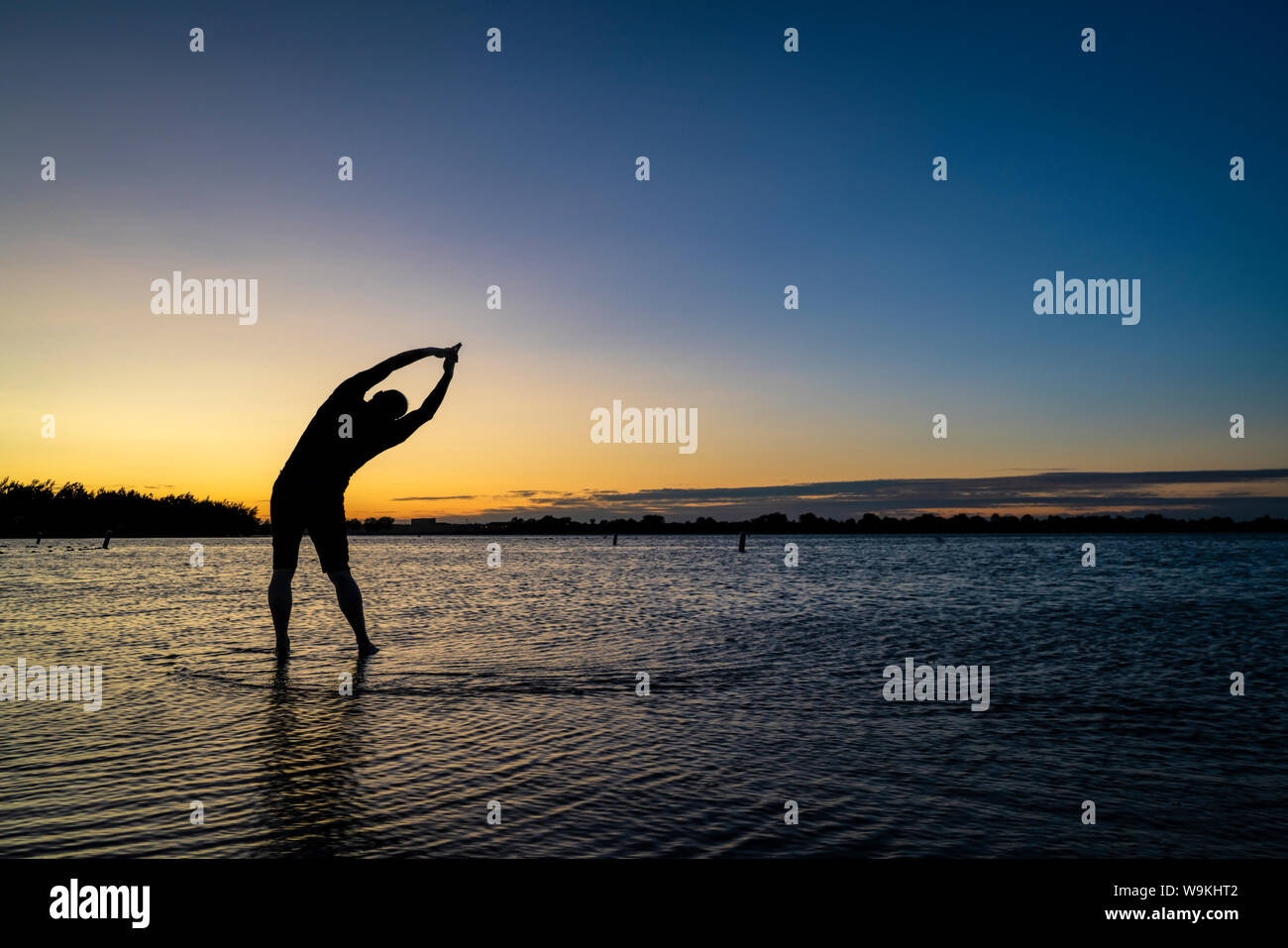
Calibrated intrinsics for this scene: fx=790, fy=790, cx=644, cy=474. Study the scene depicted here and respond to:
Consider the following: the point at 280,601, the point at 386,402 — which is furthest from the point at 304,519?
the point at 386,402

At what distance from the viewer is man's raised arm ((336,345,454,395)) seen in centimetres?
757

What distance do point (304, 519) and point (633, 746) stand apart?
4.56 meters

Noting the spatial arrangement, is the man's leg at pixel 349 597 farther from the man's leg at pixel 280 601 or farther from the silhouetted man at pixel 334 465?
the man's leg at pixel 280 601

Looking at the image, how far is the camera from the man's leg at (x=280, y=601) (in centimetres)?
791

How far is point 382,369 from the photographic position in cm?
769

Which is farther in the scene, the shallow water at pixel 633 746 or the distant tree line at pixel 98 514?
the distant tree line at pixel 98 514

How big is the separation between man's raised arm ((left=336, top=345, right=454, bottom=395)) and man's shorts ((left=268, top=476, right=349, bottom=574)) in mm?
1039

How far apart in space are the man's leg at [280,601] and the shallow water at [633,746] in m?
0.28

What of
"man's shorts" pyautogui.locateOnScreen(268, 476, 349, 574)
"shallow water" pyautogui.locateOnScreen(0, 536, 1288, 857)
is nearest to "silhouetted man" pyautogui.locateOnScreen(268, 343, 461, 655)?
"man's shorts" pyautogui.locateOnScreen(268, 476, 349, 574)

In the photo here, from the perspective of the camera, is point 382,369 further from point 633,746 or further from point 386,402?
point 633,746

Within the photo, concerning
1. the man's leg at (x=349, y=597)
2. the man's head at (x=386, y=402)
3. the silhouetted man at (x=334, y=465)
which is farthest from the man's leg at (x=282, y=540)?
the man's head at (x=386, y=402)

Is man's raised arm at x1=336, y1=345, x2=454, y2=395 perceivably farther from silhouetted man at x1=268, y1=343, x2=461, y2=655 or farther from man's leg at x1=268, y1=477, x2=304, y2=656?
man's leg at x1=268, y1=477, x2=304, y2=656
